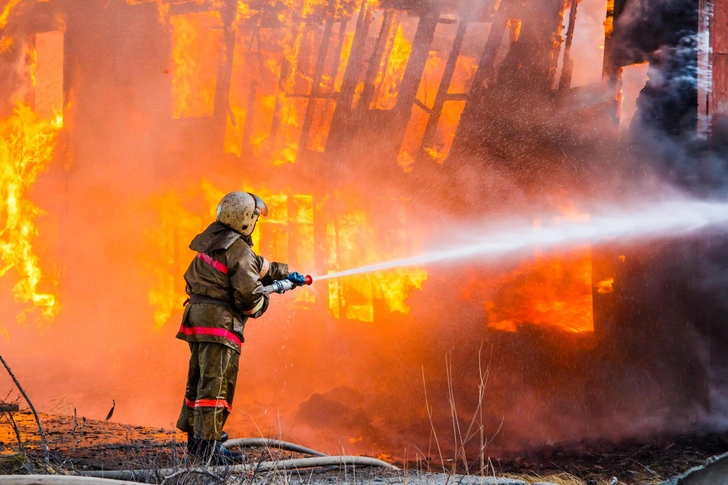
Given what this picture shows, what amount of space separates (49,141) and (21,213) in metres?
1.39

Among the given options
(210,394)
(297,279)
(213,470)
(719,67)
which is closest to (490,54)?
(719,67)

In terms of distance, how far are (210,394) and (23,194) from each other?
8804 millimetres

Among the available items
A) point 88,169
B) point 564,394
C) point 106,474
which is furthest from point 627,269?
point 88,169

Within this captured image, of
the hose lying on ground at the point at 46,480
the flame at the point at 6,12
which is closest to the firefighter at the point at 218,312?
the hose lying on ground at the point at 46,480

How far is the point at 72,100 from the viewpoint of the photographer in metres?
11.1

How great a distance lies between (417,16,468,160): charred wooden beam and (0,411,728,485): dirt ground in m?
4.82

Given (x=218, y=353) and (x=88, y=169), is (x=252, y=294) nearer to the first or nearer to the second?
(x=218, y=353)

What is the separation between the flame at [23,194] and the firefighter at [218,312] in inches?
318

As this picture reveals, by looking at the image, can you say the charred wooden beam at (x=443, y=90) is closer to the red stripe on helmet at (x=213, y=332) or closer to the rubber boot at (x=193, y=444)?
the red stripe on helmet at (x=213, y=332)

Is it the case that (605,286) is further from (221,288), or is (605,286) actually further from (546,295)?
(221,288)

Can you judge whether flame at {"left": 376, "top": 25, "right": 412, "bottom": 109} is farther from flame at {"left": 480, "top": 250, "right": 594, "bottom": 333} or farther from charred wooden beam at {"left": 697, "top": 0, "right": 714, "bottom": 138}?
charred wooden beam at {"left": 697, "top": 0, "right": 714, "bottom": 138}

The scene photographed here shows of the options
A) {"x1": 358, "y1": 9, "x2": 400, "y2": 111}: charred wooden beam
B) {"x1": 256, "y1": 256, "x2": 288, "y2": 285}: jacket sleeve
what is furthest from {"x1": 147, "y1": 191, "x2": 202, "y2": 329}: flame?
{"x1": 256, "y1": 256, "x2": 288, "y2": 285}: jacket sleeve

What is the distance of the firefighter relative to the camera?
418 cm

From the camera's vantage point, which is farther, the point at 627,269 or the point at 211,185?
the point at 211,185
